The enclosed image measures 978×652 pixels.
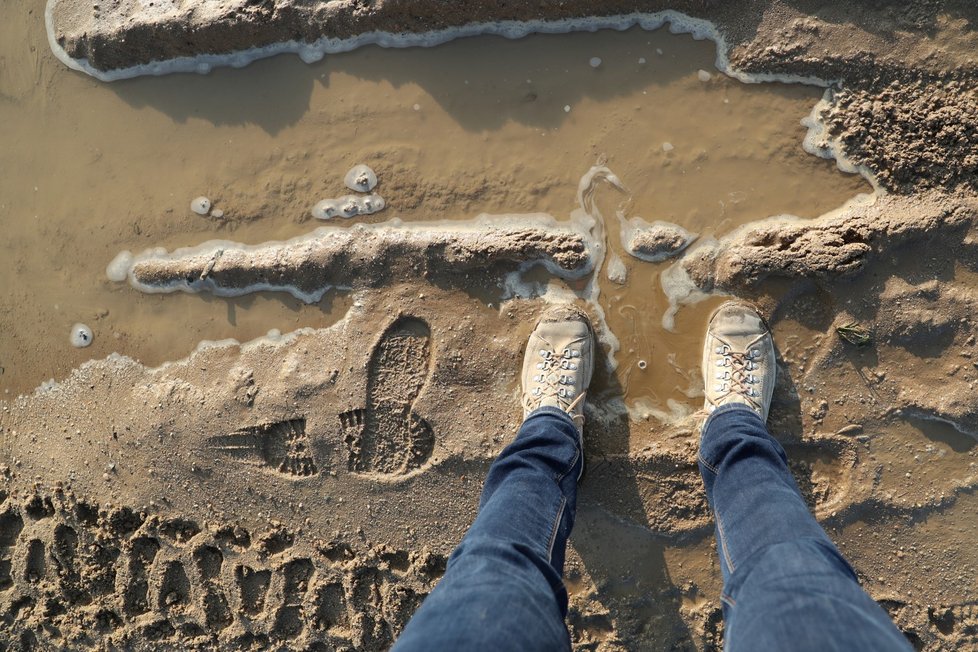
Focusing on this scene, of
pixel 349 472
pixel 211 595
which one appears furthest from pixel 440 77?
pixel 211 595

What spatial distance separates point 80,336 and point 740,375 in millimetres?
3604

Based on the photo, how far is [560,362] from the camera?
284 cm

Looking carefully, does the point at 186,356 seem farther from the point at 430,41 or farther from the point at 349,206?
the point at 430,41

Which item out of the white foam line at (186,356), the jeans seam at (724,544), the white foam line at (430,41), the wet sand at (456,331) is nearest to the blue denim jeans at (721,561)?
the jeans seam at (724,544)

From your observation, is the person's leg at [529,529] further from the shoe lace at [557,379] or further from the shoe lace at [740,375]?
the shoe lace at [740,375]

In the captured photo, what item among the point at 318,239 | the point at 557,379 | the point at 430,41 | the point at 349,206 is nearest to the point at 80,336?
the point at 318,239

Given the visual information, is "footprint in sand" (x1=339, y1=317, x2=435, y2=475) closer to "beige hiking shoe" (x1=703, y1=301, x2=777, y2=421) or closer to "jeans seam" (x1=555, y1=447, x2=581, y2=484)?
"jeans seam" (x1=555, y1=447, x2=581, y2=484)

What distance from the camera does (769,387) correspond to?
2848 millimetres

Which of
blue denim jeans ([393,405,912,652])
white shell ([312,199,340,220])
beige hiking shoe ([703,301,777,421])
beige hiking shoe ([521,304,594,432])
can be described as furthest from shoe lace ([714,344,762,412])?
white shell ([312,199,340,220])

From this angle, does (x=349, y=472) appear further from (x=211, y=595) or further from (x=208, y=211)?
(x=208, y=211)

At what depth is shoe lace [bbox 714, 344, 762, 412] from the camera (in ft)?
9.14

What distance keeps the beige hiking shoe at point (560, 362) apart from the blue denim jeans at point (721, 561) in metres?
0.10

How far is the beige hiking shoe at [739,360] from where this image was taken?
2.79 m

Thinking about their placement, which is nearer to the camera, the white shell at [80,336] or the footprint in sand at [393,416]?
the footprint in sand at [393,416]
